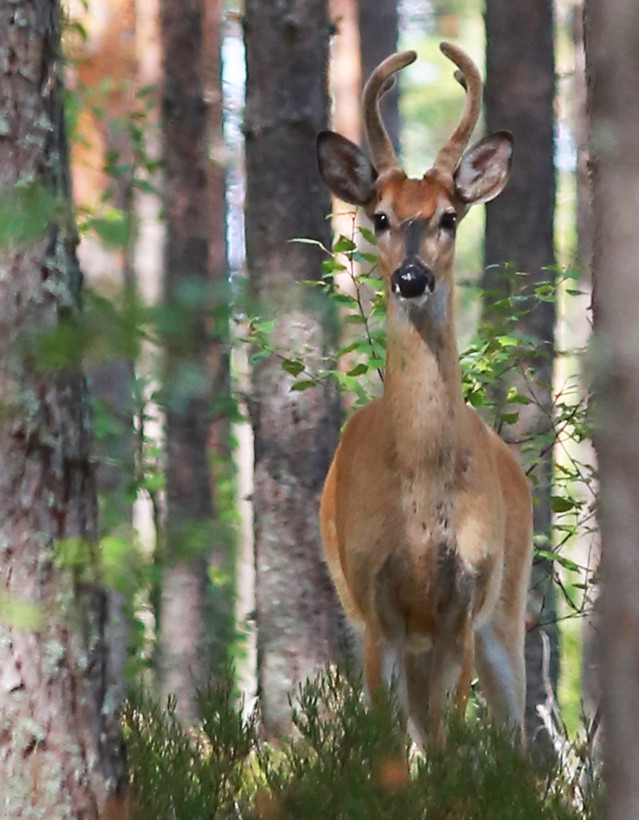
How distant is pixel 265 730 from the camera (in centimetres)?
793

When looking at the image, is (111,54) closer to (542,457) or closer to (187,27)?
(187,27)

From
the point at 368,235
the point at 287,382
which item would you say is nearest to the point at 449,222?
the point at 368,235

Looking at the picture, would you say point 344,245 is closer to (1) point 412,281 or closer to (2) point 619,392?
(1) point 412,281

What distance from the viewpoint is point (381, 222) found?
265 inches

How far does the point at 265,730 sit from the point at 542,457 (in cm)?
218

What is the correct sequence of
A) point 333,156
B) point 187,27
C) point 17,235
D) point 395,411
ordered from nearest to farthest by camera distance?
point 17,235
point 395,411
point 333,156
point 187,27

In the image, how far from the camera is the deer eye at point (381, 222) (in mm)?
6703

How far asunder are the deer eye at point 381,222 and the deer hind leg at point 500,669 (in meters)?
2.02

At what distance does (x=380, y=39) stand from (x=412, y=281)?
34.7ft

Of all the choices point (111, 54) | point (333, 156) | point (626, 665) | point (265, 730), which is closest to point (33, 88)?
point (626, 665)

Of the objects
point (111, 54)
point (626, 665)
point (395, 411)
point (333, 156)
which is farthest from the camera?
point (111, 54)

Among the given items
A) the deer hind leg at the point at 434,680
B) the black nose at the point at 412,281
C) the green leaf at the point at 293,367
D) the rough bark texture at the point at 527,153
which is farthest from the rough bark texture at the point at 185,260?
the black nose at the point at 412,281

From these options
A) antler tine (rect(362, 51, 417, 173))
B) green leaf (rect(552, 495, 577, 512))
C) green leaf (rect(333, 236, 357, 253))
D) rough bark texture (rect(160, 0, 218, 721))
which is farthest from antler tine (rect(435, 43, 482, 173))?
rough bark texture (rect(160, 0, 218, 721))

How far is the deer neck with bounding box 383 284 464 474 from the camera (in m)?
6.44
